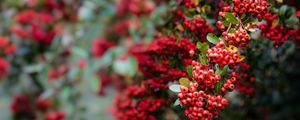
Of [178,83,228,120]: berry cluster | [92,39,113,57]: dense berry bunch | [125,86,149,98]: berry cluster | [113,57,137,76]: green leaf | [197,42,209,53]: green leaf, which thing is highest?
[92,39,113,57]: dense berry bunch

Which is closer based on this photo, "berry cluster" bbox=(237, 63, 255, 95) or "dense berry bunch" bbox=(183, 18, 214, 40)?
"dense berry bunch" bbox=(183, 18, 214, 40)

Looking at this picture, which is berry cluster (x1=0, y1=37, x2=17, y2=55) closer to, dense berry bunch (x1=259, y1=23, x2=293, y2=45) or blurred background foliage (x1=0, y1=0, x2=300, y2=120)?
blurred background foliage (x1=0, y1=0, x2=300, y2=120)

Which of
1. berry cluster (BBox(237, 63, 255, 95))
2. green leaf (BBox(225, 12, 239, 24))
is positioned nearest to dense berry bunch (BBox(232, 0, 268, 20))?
green leaf (BBox(225, 12, 239, 24))

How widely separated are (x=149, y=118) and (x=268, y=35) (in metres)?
0.54

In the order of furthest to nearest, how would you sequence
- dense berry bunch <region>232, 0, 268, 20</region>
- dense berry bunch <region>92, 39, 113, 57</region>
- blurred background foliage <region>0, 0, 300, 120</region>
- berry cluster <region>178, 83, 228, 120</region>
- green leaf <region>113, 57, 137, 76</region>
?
dense berry bunch <region>92, 39, 113, 57</region>, green leaf <region>113, 57, 137, 76</region>, blurred background foliage <region>0, 0, 300, 120</region>, dense berry bunch <region>232, 0, 268, 20</region>, berry cluster <region>178, 83, 228, 120</region>

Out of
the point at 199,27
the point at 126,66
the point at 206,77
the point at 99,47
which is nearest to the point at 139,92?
the point at 199,27

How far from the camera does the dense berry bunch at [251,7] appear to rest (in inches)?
64.2

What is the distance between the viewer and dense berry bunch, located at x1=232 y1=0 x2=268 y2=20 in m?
1.63

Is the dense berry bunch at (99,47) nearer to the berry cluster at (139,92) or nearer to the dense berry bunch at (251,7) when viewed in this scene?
the berry cluster at (139,92)

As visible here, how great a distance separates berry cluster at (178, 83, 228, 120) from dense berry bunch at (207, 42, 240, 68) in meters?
0.08

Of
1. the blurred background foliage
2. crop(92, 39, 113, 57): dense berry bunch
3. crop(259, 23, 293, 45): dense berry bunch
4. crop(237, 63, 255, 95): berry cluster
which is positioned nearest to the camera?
crop(259, 23, 293, 45): dense berry bunch

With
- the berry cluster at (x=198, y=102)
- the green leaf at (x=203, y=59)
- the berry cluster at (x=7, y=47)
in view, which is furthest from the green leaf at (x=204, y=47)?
the berry cluster at (x=7, y=47)

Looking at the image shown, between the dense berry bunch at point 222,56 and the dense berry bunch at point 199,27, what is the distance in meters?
0.37

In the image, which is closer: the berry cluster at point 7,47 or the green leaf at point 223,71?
the green leaf at point 223,71
